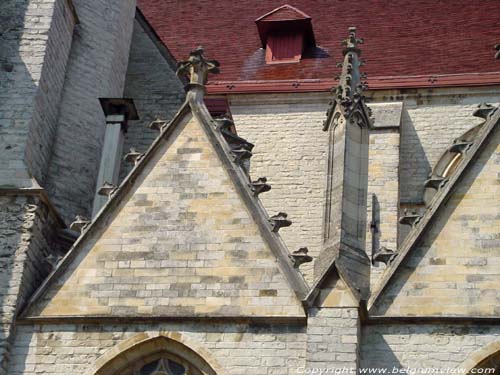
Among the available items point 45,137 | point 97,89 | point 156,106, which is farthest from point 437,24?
point 45,137

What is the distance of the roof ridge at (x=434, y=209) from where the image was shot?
11633 mm

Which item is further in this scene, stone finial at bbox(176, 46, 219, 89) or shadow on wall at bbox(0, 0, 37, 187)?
stone finial at bbox(176, 46, 219, 89)

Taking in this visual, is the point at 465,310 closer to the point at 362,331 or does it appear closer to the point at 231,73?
the point at 362,331

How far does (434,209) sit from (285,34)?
7081 mm

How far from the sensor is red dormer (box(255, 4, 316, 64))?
60.2 feet

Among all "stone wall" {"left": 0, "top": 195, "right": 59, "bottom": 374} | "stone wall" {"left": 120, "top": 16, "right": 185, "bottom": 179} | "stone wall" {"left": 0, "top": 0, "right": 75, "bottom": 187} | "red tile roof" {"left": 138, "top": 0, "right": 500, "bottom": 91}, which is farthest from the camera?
"red tile roof" {"left": 138, "top": 0, "right": 500, "bottom": 91}

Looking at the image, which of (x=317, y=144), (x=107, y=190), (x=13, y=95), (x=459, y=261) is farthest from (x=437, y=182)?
(x=317, y=144)

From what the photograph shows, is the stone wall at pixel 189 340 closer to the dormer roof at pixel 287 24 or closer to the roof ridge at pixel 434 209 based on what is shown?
the roof ridge at pixel 434 209

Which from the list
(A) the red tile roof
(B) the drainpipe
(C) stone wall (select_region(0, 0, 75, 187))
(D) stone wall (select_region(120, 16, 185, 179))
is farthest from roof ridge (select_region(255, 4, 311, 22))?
(C) stone wall (select_region(0, 0, 75, 187))

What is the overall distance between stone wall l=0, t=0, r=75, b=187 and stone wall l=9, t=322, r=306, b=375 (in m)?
1.65

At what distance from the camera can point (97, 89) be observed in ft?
48.8

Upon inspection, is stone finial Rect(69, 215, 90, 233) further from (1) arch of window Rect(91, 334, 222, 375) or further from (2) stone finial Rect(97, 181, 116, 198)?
(1) arch of window Rect(91, 334, 222, 375)

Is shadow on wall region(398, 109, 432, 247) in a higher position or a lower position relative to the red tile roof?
lower

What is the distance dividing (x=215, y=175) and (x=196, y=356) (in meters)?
1.87
